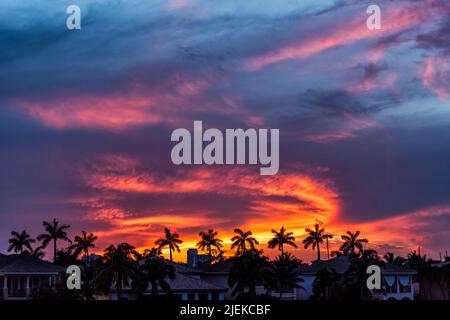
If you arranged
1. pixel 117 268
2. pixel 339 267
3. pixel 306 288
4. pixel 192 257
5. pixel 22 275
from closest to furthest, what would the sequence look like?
pixel 117 268 < pixel 22 275 < pixel 339 267 < pixel 306 288 < pixel 192 257

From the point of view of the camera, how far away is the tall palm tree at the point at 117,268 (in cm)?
7894

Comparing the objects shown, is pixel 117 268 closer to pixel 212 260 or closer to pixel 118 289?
pixel 118 289

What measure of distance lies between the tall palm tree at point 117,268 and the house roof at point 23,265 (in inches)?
589

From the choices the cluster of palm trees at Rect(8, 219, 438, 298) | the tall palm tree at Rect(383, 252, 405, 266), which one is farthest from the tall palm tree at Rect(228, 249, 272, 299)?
the tall palm tree at Rect(383, 252, 405, 266)

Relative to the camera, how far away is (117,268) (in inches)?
3108

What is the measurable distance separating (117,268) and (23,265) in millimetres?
18211

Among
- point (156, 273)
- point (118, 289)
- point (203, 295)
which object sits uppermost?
point (156, 273)

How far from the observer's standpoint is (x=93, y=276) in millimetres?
83562

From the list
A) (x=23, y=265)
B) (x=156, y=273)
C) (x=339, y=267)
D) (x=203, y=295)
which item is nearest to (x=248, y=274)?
(x=203, y=295)

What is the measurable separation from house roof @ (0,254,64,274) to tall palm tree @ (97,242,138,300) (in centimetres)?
1496

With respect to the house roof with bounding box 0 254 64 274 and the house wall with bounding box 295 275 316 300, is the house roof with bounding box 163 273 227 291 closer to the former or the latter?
→ the house roof with bounding box 0 254 64 274

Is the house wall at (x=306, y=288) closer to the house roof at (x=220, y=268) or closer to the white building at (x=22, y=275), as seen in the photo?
the house roof at (x=220, y=268)
